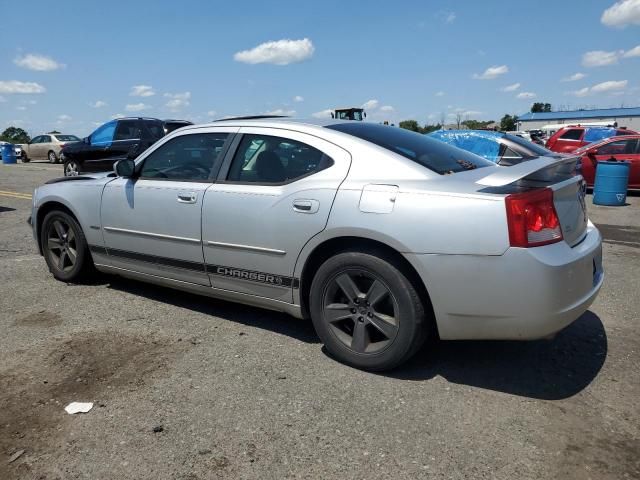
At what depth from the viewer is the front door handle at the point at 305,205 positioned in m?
3.37

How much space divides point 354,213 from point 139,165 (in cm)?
222

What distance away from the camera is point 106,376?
3.31 metres

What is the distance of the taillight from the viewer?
2.77 meters

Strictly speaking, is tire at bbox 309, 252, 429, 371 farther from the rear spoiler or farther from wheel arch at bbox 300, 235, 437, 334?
the rear spoiler

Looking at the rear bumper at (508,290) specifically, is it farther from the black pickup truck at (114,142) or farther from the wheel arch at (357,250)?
the black pickup truck at (114,142)

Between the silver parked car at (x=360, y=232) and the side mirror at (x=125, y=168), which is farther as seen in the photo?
the side mirror at (x=125, y=168)

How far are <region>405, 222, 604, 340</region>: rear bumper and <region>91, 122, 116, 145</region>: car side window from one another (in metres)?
13.4

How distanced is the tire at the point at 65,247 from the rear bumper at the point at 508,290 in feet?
11.1

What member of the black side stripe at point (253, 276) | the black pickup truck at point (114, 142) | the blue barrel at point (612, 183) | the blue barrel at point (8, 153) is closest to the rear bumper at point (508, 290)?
the black side stripe at point (253, 276)

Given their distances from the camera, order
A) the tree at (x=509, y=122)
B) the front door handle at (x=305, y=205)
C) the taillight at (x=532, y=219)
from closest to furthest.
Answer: the taillight at (x=532, y=219) → the front door handle at (x=305, y=205) → the tree at (x=509, y=122)

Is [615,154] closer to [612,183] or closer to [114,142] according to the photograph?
[612,183]

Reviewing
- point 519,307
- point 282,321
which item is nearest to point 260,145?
point 282,321

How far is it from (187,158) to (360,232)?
181cm

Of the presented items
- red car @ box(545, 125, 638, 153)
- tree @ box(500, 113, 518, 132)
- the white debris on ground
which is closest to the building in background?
tree @ box(500, 113, 518, 132)
